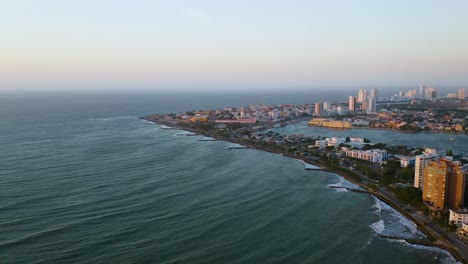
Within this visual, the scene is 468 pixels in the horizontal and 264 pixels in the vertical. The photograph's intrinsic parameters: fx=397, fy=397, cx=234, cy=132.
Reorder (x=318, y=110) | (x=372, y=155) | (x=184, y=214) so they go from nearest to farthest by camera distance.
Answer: (x=184, y=214)
(x=372, y=155)
(x=318, y=110)

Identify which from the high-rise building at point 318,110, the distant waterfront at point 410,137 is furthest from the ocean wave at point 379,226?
the high-rise building at point 318,110

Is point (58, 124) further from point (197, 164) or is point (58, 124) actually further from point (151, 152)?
point (197, 164)

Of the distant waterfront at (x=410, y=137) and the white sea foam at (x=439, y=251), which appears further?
the distant waterfront at (x=410, y=137)

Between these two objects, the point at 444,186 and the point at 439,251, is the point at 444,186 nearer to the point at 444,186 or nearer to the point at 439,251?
the point at 444,186

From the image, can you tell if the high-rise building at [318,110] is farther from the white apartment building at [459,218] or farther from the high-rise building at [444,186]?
the white apartment building at [459,218]

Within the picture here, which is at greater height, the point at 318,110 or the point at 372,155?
the point at 318,110

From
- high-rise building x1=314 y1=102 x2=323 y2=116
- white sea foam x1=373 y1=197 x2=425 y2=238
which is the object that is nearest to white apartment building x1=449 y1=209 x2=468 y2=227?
white sea foam x1=373 y1=197 x2=425 y2=238

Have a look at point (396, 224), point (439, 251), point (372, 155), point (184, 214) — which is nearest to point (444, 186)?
point (396, 224)
